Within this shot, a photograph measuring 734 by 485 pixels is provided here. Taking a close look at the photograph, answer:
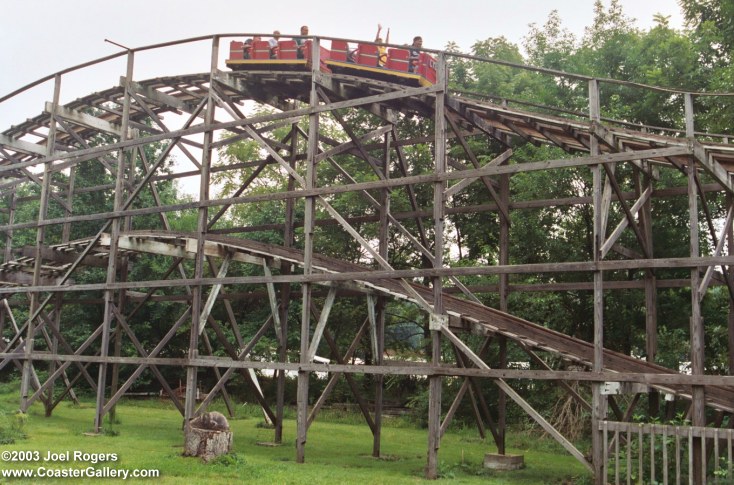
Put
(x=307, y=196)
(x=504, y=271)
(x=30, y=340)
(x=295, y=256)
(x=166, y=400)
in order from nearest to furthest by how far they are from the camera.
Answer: (x=504, y=271)
(x=307, y=196)
(x=295, y=256)
(x=30, y=340)
(x=166, y=400)

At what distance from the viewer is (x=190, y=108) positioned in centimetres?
2219

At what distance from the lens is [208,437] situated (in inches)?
589

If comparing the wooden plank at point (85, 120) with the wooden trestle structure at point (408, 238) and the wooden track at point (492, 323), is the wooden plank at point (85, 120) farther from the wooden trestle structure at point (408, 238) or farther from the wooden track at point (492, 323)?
the wooden track at point (492, 323)

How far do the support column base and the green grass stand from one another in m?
0.24

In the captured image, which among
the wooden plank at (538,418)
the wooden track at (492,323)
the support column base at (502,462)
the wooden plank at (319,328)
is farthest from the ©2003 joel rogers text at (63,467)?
the support column base at (502,462)

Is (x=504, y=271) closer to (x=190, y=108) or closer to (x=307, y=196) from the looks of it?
(x=307, y=196)

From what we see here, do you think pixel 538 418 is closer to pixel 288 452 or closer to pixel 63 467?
pixel 288 452

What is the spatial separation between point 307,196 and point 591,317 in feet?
42.4

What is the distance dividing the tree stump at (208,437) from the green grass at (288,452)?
248 millimetres

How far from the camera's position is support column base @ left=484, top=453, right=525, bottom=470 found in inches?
647

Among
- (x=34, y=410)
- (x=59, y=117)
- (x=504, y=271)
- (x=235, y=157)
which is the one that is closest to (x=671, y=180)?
(x=504, y=271)

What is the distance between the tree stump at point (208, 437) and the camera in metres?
14.9

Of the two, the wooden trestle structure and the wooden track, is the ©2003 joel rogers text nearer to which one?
the wooden trestle structure

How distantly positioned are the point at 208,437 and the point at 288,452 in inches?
118
